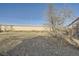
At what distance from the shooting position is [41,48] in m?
2.07

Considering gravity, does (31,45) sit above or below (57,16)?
below

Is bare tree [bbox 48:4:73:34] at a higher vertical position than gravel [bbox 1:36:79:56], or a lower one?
higher

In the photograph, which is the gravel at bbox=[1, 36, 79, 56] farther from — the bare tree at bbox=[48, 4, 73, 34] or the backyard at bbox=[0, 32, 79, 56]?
the bare tree at bbox=[48, 4, 73, 34]

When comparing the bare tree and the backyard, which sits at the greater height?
the bare tree

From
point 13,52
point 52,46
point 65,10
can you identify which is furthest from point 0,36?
point 65,10

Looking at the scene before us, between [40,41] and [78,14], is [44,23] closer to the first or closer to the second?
[40,41]

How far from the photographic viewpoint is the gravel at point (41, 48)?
2057mm

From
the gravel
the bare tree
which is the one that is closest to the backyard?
the gravel

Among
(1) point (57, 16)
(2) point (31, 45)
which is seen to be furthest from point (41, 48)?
(1) point (57, 16)

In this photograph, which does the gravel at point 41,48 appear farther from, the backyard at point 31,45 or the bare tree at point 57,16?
the bare tree at point 57,16

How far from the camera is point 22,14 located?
2078mm

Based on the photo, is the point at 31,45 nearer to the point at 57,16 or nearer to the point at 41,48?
the point at 41,48

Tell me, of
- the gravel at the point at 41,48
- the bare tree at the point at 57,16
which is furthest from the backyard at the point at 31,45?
the bare tree at the point at 57,16

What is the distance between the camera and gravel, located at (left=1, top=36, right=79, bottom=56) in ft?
6.75
